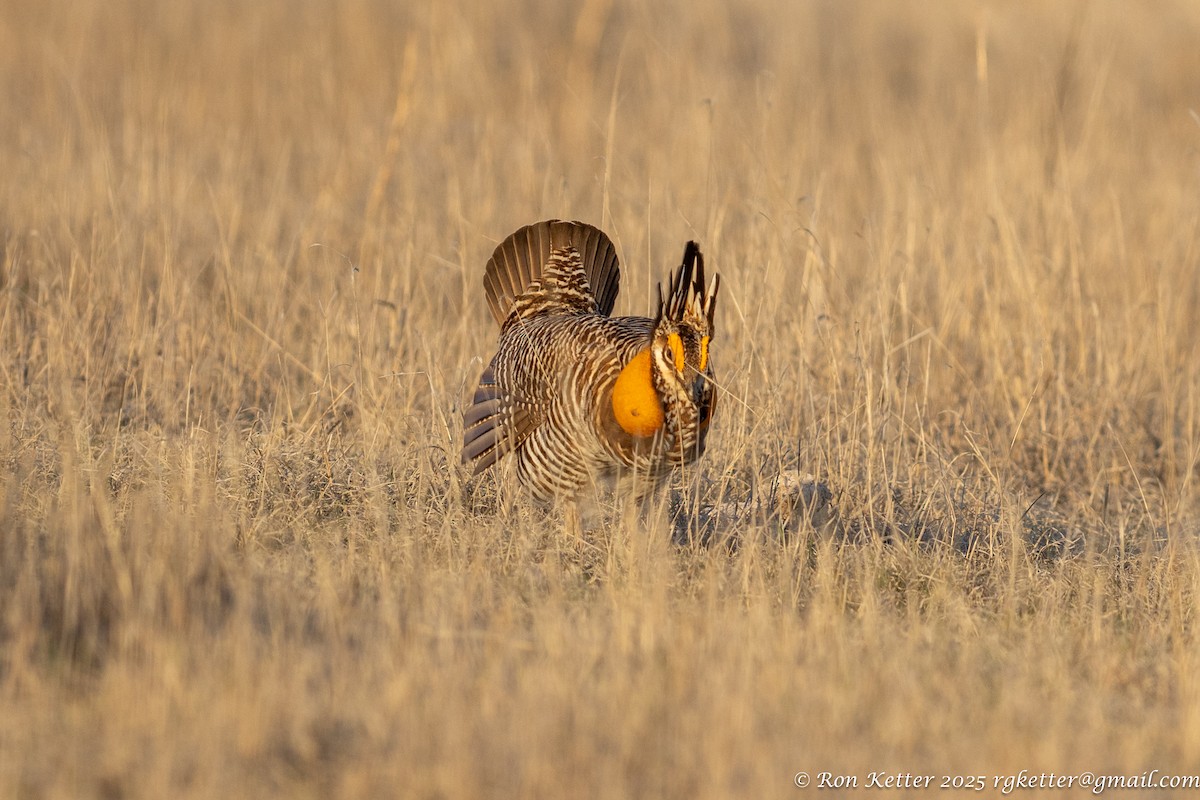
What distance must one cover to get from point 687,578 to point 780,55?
19.6 feet

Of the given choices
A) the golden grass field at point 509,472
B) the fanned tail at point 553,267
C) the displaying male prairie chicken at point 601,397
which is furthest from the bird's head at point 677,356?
the fanned tail at point 553,267

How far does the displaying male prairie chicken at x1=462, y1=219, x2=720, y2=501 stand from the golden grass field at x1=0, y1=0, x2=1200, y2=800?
18cm

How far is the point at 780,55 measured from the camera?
935 cm

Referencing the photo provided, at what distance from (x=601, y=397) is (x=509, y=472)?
748 mm

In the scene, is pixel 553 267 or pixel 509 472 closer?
pixel 509 472

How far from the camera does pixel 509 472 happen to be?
4910 mm

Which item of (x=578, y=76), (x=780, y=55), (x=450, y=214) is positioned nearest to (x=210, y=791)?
(x=450, y=214)

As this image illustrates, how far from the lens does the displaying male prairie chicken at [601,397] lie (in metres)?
4.17

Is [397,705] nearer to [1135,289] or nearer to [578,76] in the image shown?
[1135,289]

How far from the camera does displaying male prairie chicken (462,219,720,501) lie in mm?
4168

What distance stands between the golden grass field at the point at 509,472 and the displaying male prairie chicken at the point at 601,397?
0.60 feet

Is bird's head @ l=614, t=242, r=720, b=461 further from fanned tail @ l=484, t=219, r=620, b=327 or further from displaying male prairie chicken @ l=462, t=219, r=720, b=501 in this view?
fanned tail @ l=484, t=219, r=620, b=327

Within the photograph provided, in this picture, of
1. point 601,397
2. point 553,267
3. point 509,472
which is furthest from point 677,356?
point 553,267

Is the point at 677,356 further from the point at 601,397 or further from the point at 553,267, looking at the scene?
the point at 553,267
